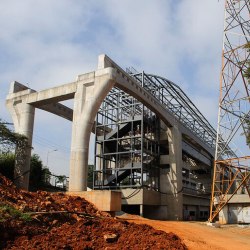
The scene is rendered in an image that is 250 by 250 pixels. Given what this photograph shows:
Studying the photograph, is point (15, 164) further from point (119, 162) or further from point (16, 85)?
point (119, 162)

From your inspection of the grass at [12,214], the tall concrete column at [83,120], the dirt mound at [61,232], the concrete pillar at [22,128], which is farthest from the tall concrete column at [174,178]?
the grass at [12,214]

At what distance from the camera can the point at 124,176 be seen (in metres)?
41.8

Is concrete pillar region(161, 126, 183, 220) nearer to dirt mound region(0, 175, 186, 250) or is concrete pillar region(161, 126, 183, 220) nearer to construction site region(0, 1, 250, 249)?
construction site region(0, 1, 250, 249)

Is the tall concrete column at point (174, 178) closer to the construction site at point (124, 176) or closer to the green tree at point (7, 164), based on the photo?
the construction site at point (124, 176)

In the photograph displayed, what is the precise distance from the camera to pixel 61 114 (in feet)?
139

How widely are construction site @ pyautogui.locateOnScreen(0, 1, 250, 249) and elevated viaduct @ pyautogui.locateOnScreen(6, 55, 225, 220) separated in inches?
4.2

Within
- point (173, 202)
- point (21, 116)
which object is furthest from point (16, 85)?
point (173, 202)

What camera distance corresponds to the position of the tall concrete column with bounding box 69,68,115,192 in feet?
95.7

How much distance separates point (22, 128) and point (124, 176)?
44.1 ft

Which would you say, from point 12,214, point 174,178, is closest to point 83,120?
point 174,178

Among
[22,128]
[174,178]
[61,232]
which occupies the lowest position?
[61,232]

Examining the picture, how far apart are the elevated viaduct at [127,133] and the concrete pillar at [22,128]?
0.33 feet

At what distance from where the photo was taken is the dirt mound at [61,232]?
10.4m

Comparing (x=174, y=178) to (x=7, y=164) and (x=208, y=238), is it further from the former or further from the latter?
(x=208, y=238)
